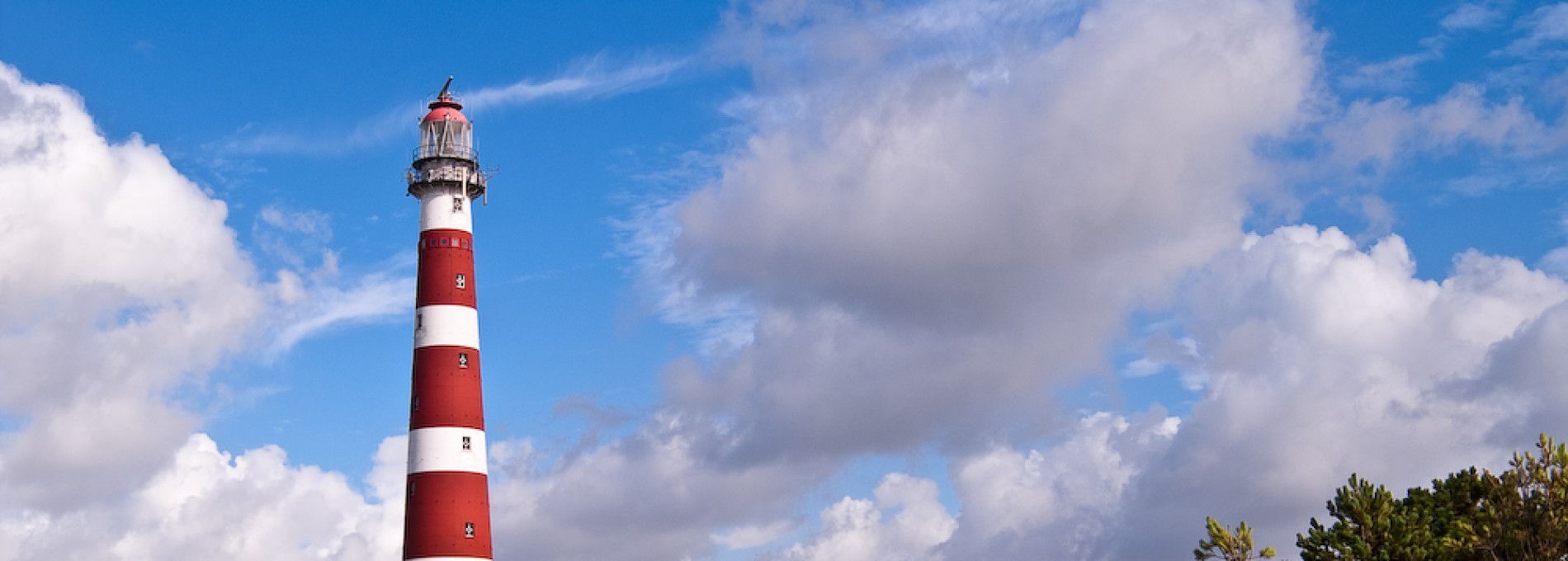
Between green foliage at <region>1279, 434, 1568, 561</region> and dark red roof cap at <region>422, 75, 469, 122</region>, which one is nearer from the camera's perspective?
green foliage at <region>1279, 434, 1568, 561</region>

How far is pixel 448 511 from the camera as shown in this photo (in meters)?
83.9

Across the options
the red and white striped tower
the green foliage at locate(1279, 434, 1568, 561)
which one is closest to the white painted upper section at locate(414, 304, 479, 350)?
the red and white striped tower

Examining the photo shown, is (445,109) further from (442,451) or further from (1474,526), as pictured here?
(1474,526)

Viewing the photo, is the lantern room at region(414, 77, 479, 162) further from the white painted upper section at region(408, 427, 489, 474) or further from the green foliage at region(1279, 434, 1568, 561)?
the green foliage at region(1279, 434, 1568, 561)

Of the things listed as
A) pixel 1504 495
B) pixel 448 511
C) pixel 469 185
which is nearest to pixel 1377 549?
pixel 1504 495

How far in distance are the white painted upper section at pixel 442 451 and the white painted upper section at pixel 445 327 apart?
4.42 meters

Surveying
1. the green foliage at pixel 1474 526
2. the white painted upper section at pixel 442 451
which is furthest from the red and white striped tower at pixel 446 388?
the green foliage at pixel 1474 526

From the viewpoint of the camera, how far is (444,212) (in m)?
89.4

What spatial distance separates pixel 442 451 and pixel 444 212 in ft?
42.2

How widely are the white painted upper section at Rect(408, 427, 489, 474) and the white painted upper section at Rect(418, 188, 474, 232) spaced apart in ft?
35.7

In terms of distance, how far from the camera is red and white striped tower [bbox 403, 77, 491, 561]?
84062 mm

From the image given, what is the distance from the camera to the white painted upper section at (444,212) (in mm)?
89188

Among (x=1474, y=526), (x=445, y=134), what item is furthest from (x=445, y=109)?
(x=1474, y=526)

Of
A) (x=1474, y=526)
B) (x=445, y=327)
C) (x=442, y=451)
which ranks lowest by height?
(x=1474, y=526)
